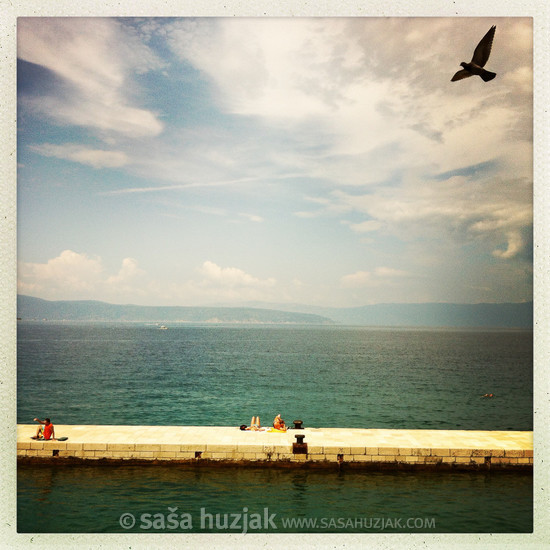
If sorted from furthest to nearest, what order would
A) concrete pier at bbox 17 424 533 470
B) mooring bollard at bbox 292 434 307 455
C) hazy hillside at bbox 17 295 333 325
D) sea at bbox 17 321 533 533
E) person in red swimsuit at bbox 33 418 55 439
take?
hazy hillside at bbox 17 295 333 325 → person in red swimsuit at bbox 33 418 55 439 → mooring bollard at bbox 292 434 307 455 → concrete pier at bbox 17 424 533 470 → sea at bbox 17 321 533 533

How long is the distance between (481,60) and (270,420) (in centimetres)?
1439

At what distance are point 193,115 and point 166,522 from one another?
13.0m

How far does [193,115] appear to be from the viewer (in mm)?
18297

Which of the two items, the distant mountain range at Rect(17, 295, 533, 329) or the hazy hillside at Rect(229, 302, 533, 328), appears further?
the distant mountain range at Rect(17, 295, 533, 329)

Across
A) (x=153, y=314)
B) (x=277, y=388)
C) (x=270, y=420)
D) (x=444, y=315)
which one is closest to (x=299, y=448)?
(x=270, y=420)

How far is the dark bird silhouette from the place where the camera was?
9.08m

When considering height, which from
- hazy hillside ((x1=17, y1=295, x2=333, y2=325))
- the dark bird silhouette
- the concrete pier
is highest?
the dark bird silhouette

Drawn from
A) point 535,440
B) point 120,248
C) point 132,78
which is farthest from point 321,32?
point 120,248

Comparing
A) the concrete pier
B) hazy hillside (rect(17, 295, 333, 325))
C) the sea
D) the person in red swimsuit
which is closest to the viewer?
the sea

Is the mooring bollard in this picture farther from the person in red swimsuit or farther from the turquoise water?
the turquoise water

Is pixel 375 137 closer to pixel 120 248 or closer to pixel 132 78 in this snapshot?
pixel 132 78

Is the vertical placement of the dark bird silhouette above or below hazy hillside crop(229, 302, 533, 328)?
above

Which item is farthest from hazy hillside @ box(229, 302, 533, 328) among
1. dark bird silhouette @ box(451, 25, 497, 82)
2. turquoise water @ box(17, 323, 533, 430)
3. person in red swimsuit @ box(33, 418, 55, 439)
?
person in red swimsuit @ box(33, 418, 55, 439)

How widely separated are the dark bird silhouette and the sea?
5.45m
